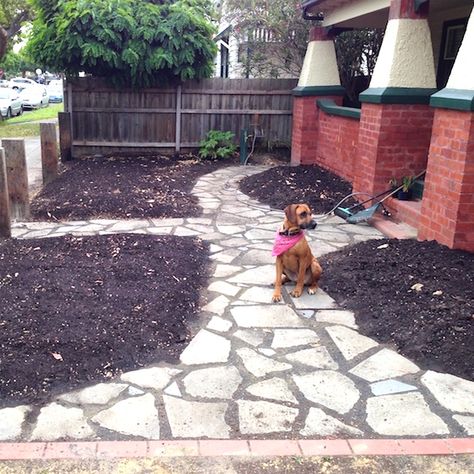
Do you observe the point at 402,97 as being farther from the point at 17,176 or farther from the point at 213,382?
the point at 17,176

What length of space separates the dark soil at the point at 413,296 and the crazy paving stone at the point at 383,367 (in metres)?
0.09

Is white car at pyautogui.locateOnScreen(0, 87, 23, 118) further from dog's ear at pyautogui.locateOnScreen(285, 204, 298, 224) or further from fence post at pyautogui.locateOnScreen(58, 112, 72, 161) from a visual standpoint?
dog's ear at pyautogui.locateOnScreen(285, 204, 298, 224)

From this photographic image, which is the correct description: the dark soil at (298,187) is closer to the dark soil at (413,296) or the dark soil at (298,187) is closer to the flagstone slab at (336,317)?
the dark soil at (413,296)

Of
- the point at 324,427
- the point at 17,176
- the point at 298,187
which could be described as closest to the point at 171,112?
the point at 298,187

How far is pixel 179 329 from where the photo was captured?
13.5 ft

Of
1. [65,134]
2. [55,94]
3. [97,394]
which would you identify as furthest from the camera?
[55,94]

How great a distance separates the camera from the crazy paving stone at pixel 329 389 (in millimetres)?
3244

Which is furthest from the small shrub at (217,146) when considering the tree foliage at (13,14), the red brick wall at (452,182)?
the tree foliage at (13,14)

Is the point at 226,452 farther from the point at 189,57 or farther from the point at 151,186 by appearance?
the point at 189,57

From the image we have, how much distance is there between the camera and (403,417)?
3.10 metres

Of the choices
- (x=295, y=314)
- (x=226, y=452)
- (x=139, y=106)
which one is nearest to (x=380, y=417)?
(x=226, y=452)

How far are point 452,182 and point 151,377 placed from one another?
3.61 meters

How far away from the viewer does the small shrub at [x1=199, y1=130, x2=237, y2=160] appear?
12328 mm

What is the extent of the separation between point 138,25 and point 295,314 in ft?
28.8
